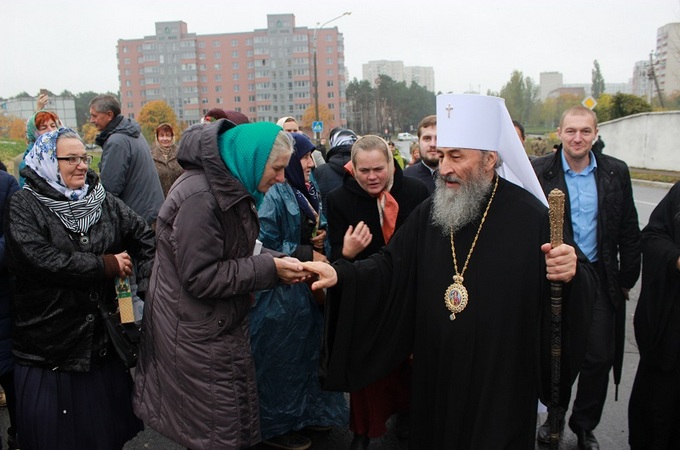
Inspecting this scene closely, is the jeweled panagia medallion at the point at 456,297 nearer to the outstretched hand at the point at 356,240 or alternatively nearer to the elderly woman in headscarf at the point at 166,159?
the outstretched hand at the point at 356,240

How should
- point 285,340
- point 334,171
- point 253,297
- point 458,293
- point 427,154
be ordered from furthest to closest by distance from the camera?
1. point 334,171
2. point 427,154
3. point 285,340
4. point 253,297
5. point 458,293

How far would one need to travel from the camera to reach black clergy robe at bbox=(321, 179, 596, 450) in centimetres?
263

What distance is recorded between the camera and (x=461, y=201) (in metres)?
2.78

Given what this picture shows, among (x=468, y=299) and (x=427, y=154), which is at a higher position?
(x=427, y=154)

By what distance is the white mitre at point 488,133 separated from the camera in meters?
2.71

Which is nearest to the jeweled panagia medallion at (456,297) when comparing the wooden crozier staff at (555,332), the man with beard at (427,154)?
the wooden crozier staff at (555,332)

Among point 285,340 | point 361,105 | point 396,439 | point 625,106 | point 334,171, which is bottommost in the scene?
point 396,439

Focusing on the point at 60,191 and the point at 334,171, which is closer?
the point at 60,191

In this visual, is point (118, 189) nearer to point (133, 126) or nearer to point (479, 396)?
point (133, 126)

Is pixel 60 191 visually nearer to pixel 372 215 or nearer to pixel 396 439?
pixel 372 215

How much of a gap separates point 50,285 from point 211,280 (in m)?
0.91

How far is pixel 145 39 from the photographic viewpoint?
355 feet

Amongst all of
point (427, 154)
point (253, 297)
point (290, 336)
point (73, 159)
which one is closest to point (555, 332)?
point (253, 297)

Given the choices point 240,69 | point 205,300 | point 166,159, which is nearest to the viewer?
point 205,300
